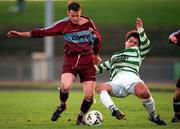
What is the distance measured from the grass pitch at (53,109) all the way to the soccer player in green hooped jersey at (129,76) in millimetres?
455

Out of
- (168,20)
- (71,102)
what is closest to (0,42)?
(168,20)

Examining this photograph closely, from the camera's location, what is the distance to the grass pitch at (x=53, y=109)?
13.7 meters

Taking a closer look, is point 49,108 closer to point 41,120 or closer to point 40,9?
point 41,120

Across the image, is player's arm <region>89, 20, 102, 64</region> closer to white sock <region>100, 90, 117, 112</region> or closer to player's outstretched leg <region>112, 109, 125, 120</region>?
white sock <region>100, 90, 117, 112</region>

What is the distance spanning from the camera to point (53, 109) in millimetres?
18078

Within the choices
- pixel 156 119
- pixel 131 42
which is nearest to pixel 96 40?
pixel 131 42

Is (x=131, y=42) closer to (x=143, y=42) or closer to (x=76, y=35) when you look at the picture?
(x=143, y=42)

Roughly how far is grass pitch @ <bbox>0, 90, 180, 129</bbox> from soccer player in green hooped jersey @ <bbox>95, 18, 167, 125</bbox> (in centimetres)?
46

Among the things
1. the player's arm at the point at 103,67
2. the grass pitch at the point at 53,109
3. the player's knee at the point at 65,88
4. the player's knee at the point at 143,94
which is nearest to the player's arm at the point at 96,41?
the player's arm at the point at 103,67

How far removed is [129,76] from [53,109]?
4819 millimetres

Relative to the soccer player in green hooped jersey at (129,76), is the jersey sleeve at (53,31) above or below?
above

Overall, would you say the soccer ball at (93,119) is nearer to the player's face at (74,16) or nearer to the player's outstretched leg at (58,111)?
the player's outstretched leg at (58,111)

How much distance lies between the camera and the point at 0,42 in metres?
39.9

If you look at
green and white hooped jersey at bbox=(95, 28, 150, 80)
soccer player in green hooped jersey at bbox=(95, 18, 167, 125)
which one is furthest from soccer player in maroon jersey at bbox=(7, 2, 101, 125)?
green and white hooped jersey at bbox=(95, 28, 150, 80)
